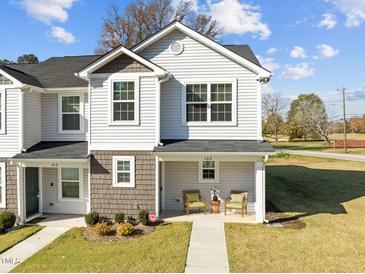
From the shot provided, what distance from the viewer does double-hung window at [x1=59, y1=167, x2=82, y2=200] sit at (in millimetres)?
12323

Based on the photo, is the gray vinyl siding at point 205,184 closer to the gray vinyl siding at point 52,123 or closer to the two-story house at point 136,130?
the two-story house at point 136,130

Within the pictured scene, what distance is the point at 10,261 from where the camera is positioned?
7773 millimetres

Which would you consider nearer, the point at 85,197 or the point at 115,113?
the point at 115,113

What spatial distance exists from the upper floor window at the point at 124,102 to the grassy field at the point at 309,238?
5.82 metres

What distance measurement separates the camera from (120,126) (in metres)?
11.3

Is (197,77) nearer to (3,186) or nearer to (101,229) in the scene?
(101,229)

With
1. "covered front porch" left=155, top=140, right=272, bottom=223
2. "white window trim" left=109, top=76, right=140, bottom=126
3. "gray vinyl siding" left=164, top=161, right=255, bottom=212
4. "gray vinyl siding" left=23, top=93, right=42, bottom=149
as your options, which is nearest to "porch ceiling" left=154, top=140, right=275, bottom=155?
"covered front porch" left=155, top=140, right=272, bottom=223

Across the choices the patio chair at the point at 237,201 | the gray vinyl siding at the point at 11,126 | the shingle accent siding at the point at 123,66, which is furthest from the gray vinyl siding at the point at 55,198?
the patio chair at the point at 237,201

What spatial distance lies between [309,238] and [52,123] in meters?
11.6

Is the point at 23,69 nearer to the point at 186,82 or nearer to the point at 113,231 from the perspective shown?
the point at 186,82

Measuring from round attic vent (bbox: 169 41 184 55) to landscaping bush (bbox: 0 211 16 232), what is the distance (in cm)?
930

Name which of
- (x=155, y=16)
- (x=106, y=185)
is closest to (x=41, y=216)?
(x=106, y=185)

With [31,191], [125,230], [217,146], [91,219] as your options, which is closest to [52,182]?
[31,191]

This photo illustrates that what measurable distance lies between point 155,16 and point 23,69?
22675 mm
